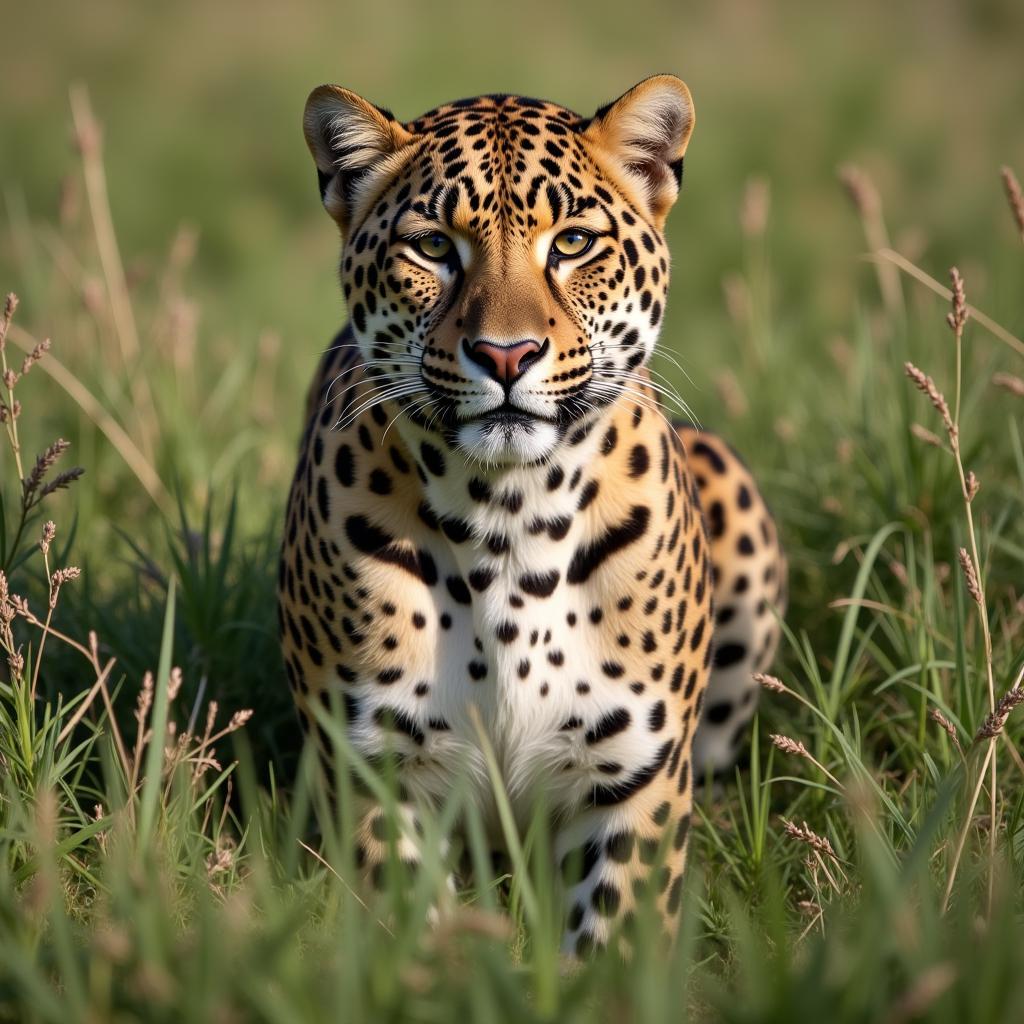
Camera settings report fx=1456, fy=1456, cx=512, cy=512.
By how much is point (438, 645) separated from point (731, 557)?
4.57 feet

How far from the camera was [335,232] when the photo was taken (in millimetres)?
11109

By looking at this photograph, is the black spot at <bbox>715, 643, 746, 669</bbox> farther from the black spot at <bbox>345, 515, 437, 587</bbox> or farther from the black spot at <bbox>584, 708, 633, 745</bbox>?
the black spot at <bbox>345, 515, 437, 587</bbox>

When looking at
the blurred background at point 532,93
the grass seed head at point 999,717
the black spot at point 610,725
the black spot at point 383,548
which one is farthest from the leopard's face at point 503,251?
the blurred background at point 532,93

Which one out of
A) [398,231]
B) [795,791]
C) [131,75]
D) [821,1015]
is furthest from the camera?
[131,75]

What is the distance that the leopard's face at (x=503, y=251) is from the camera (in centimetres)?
308

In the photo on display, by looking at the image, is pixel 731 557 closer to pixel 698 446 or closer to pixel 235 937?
pixel 698 446

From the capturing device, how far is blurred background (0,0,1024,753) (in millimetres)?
5301

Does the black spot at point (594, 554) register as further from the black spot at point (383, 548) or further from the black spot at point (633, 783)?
the black spot at point (633, 783)

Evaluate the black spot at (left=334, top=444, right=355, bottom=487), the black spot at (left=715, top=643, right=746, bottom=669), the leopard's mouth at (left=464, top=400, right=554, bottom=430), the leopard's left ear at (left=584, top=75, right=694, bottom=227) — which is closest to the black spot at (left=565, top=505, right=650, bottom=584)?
the leopard's mouth at (left=464, top=400, right=554, bottom=430)

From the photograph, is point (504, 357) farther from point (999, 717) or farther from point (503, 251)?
point (999, 717)

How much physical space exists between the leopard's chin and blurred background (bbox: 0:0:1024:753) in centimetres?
141

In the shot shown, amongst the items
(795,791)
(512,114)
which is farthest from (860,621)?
(512,114)

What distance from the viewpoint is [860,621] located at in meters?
4.64

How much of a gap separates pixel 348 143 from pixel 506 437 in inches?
35.4
